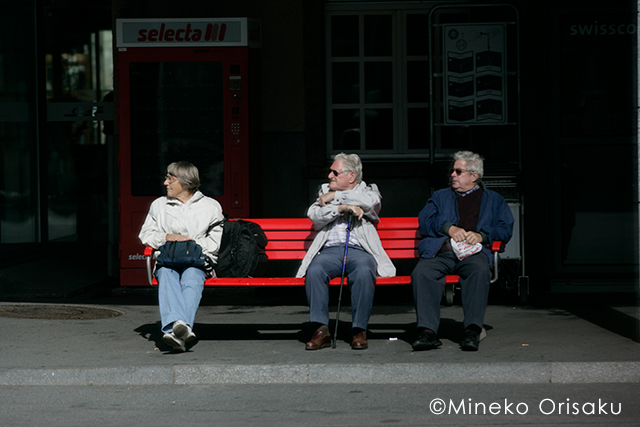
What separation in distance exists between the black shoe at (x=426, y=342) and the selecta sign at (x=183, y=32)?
3699 mm

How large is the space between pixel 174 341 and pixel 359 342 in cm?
122

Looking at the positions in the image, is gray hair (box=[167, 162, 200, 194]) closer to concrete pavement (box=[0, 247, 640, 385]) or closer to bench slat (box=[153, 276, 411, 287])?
bench slat (box=[153, 276, 411, 287])

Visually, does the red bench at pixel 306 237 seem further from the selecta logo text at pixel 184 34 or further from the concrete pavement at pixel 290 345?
the selecta logo text at pixel 184 34

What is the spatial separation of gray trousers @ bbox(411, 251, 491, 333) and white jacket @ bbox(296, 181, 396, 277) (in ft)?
0.96

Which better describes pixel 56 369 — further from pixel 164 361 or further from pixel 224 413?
pixel 224 413

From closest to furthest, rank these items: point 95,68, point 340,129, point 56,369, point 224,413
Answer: point 224,413 → point 56,369 → point 340,129 → point 95,68

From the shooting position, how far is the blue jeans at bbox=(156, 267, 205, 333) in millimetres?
5832

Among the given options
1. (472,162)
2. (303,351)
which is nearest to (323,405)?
(303,351)

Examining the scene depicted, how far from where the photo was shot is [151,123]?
848 centimetres

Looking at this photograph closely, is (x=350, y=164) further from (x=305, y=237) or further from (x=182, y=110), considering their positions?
(x=182, y=110)

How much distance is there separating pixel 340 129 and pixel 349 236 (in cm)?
332

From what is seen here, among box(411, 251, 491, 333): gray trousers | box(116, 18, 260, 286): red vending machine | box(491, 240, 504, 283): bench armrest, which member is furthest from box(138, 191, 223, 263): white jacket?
box(116, 18, 260, 286): red vending machine

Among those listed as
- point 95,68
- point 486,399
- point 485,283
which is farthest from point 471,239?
point 95,68

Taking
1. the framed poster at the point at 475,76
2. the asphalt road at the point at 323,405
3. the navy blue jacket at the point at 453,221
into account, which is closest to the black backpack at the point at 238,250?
the asphalt road at the point at 323,405
